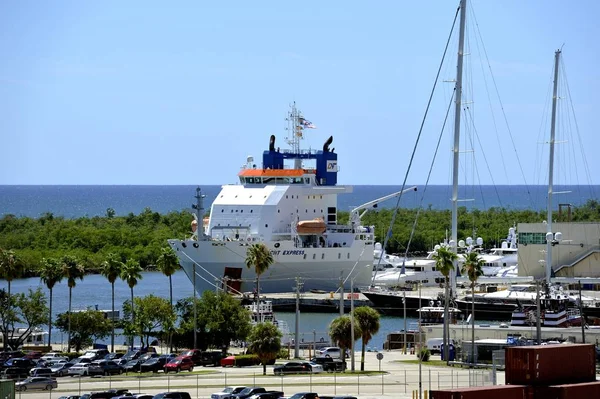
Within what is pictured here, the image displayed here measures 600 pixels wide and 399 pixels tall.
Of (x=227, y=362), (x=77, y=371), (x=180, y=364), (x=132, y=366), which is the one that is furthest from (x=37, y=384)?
(x=227, y=362)

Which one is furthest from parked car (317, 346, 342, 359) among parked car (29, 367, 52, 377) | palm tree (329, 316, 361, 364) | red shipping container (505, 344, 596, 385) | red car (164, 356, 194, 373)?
red shipping container (505, 344, 596, 385)

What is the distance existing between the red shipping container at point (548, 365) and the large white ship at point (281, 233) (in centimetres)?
4248

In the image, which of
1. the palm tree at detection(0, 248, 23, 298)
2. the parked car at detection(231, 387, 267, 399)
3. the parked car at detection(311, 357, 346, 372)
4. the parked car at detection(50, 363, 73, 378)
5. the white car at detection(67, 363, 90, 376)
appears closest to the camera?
the parked car at detection(231, 387, 267, 399)

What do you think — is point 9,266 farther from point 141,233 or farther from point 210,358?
point 141,233

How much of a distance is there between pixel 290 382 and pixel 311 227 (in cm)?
3890

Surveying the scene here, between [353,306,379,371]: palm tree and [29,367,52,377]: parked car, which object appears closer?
[29,367,52,377]: parked car

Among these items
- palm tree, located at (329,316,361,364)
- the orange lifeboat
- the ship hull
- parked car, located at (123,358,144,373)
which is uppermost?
the orange lifeboat

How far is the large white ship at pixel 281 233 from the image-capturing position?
81750mm

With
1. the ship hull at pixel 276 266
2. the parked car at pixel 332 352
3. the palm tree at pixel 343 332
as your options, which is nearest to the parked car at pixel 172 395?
the palm tree at pixel 343 332

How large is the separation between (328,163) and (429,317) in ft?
60.6

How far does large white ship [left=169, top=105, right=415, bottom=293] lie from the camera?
81750 mm

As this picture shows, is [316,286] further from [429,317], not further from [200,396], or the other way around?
[200,396]

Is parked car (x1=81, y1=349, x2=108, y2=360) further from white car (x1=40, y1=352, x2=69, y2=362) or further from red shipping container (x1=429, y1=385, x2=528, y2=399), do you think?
red shipping container (x1=429, y1=385, x2=528, y2=399)

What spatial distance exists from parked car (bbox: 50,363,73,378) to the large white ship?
29920mm
